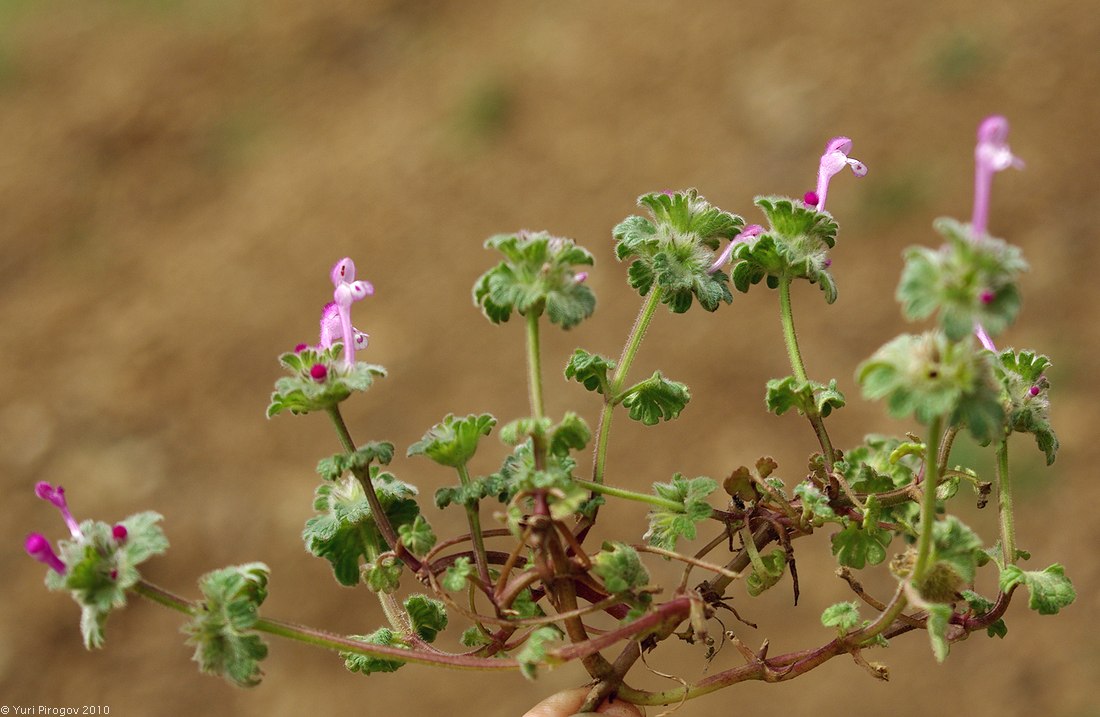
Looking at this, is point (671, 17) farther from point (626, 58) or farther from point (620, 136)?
point (620, 136)

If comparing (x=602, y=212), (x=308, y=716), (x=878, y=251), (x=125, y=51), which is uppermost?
(x=125, y=51)

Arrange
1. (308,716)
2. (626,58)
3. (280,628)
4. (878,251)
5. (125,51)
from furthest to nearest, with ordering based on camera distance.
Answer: (125,51), (626,58), (878,251), (308,716), (280,628)

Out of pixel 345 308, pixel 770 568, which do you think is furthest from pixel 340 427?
pixel 770 568

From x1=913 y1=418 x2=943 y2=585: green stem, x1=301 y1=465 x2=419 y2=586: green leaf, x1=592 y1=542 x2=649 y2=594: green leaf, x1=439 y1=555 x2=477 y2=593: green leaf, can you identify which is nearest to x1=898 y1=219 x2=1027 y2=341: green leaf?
x1=913 y1=418 x2=943 y2=585: green stem

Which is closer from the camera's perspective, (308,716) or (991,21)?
(308,716)

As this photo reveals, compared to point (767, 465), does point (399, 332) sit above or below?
above

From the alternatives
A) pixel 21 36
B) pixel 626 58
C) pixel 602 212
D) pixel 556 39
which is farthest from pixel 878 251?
pixel 21 36

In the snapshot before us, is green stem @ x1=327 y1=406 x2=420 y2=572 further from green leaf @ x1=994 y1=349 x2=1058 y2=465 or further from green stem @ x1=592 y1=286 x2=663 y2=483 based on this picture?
green leaf @ x1=994 y1=349 x2=1058 y2=465
